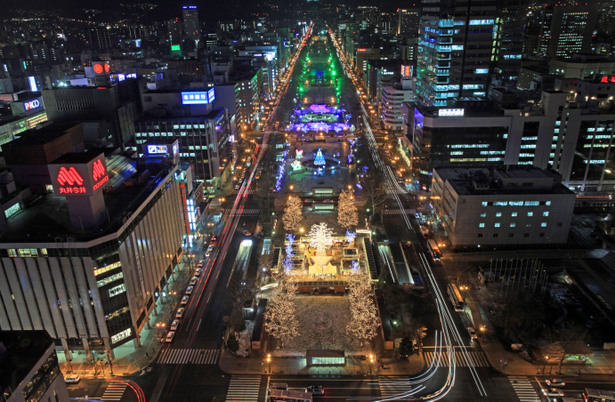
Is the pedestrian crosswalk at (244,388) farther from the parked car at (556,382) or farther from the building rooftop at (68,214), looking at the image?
the parked car at (556,382)

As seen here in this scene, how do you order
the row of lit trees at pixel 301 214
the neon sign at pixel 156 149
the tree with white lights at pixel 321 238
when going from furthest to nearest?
1. the neon sign at pixel 156 149
2. the row of lit trees at pixel 301 214
3. the tree with white lights at pixel 321 238

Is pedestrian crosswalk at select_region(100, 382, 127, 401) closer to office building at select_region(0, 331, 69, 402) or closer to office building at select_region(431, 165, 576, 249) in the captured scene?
office building at select_region(0, 331, 69, 402)

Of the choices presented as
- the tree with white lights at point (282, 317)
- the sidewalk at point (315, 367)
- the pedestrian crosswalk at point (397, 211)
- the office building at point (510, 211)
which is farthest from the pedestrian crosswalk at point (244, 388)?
the pedestrian crosswalk at point (397, 211)

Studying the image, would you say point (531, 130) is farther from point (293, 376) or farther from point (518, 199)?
point (293, 376)

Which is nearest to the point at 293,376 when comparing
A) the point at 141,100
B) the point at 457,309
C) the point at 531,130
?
the point at 457,309

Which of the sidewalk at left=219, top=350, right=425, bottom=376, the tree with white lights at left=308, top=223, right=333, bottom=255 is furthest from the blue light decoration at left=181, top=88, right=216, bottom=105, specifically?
the sidewalk at left=219, top=350, right=425, bottom=376
